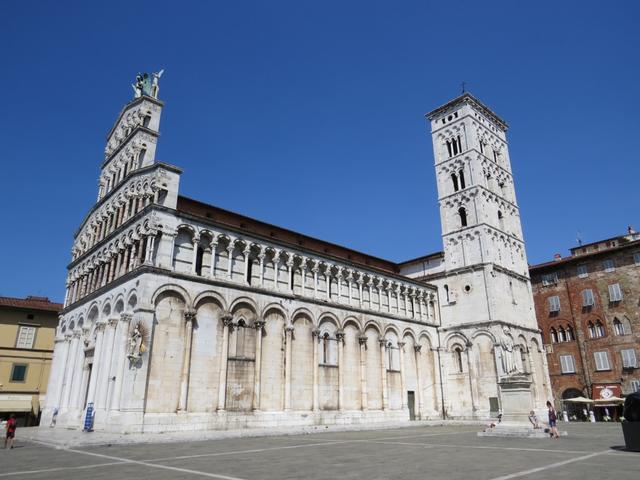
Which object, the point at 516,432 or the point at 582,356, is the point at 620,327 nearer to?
the point at 582,356

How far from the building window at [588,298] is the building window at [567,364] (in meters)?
5.11

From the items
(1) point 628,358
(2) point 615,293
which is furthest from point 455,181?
(1) point 628,358

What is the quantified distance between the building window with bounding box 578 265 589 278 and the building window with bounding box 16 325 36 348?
4944 cm

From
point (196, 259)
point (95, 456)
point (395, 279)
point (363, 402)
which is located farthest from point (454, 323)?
point (95, 456)

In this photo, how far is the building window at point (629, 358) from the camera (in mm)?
37875

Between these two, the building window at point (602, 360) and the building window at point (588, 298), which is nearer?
the building window at point (602, 360)

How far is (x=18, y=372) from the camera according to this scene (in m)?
36.5

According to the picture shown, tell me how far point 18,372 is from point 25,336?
292 centimetres

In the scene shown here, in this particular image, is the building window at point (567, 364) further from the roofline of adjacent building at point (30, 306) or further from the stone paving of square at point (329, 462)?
the roofline of adjacent building at point (30, 306)

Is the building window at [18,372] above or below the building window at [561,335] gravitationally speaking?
below

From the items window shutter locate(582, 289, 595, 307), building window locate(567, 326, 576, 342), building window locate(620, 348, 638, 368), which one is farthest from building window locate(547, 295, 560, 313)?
building window locate(620, 348, 638, 368)

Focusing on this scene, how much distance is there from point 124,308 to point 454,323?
89.5 feet

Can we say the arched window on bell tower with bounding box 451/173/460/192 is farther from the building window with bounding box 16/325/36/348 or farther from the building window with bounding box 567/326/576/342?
the building window with bounding box 16/325/36/348

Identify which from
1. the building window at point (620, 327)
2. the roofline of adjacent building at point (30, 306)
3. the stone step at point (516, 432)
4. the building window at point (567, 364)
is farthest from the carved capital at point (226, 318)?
the building window at point (620, 327)
